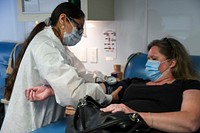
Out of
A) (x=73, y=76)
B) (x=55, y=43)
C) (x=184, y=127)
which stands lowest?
(x=184, y=127)

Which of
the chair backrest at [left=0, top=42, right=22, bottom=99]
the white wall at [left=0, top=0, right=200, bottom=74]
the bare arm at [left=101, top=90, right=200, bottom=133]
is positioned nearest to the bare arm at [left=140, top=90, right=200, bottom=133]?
the bare arm at [left=101, top=90, right=200, bottom=133]

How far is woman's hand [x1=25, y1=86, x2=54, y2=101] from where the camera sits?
1.43 metres

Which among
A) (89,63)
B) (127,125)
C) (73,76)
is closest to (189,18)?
(89,63)

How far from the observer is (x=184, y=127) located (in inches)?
49.9

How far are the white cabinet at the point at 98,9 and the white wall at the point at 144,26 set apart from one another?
0.24ft

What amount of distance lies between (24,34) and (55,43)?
1.78 metres

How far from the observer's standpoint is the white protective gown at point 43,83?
1.37 metres

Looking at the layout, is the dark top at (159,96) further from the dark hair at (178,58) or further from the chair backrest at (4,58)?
the chair backrest at (4,58)

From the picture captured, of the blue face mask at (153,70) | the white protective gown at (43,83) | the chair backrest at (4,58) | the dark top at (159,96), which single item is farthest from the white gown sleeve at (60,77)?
the chair backrest at (4,58)

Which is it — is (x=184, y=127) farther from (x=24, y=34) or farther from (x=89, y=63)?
(x=24, y=34)

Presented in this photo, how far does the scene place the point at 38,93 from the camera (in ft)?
4.74

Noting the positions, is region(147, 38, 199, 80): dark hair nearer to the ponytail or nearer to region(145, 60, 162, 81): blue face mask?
region(145, 60, 162, 81): blue face mask

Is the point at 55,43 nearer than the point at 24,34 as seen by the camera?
Yes

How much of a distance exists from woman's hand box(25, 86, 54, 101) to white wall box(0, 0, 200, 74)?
123 cm
